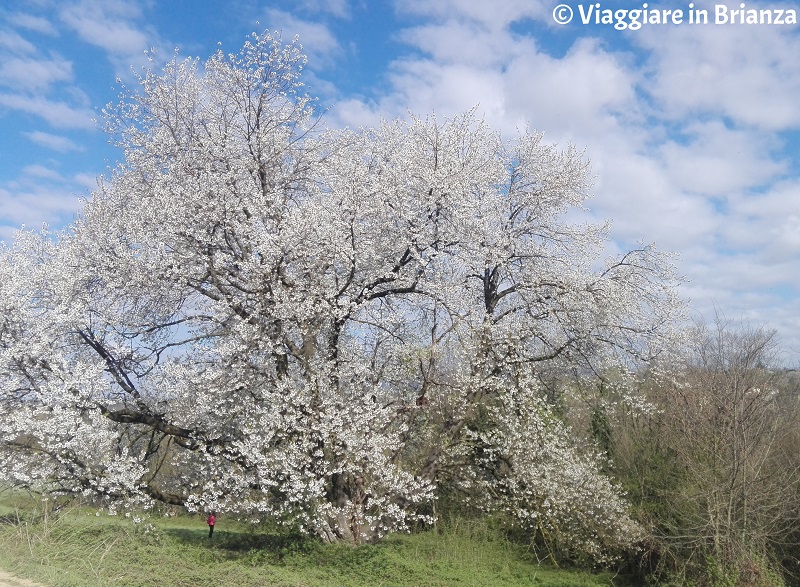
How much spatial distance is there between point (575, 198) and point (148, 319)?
32.1 feet

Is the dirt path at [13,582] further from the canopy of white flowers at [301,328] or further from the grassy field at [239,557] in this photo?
the canopy of white flowers at [301,328]

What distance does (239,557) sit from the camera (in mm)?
12695

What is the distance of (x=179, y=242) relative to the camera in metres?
12.6

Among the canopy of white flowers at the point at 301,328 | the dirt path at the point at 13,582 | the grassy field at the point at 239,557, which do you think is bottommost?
the grassy field at the point at 239,557

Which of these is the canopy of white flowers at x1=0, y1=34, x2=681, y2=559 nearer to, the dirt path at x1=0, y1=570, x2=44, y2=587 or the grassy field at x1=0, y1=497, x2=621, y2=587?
the grassy field at x1=0, y1=497, x2=621, y2=587

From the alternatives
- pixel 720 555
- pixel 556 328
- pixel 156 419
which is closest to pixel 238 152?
pixel 156 419

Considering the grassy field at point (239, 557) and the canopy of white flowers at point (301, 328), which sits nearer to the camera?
the grassy field at point (239, 557)

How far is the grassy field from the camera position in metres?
10.1

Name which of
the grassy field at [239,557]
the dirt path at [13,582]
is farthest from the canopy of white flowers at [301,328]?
the dirt path at [13,582]

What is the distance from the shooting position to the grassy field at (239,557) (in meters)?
10.1

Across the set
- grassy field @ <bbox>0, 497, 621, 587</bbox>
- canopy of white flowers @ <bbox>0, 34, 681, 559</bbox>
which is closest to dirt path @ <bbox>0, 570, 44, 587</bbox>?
grassy field @ <bbox>0, 497, 621, 587</bbox>

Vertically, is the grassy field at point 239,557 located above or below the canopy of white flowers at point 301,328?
below

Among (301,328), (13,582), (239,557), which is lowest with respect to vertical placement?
(239,557)

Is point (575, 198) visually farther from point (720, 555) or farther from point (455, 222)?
point (720, 555)
